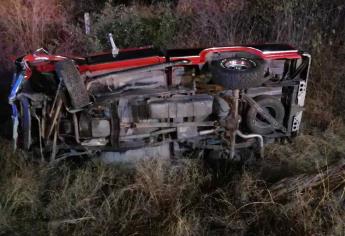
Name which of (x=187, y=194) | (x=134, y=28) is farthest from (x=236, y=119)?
(x=134, y=28)

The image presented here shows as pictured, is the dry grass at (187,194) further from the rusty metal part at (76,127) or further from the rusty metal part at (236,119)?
the rusty metal part at (76,127)

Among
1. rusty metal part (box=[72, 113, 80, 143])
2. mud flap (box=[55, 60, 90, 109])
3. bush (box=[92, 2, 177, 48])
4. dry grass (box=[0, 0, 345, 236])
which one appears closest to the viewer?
dry grass (box=[0, 0, 345, 236])

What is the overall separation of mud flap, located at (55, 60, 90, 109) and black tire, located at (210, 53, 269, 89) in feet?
4.04

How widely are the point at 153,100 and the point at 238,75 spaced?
0.83 meters

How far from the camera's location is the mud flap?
11.8ft

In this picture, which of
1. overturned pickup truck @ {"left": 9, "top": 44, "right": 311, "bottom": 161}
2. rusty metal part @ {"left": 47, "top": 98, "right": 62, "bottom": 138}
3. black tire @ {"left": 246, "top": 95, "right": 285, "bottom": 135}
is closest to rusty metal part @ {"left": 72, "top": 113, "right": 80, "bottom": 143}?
overturned pickup truck @ {"left": 9, "top": 44, "right": 311, "bottom": 161}

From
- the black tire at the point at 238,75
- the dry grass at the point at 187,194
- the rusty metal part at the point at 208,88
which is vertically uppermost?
the black tire at the point at 238,75

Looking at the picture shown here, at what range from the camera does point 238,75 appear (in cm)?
378

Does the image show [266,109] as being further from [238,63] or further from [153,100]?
[153,100]

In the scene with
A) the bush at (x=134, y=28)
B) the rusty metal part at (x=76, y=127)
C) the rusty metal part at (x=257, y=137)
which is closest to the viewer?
the rusty metal part at (x=76, y=127)

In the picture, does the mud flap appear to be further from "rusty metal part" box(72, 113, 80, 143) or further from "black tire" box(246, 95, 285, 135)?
"black tire" box(246, 95, 285, 135)

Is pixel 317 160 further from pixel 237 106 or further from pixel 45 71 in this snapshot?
pixel 45 71

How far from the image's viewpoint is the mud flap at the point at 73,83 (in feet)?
11.8

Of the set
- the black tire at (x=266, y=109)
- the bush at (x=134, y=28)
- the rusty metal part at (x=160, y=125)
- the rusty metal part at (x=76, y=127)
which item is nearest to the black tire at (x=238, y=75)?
the black tire at (x=266, y=109)
